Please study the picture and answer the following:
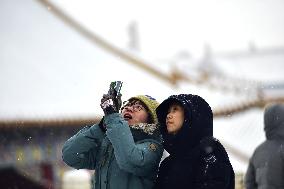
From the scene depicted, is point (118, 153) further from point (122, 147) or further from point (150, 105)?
point (150, 105)

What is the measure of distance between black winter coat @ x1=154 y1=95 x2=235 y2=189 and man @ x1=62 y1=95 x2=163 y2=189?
85 millimetres

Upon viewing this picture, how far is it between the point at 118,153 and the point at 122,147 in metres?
0.03

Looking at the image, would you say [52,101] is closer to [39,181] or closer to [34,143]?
[34,143]

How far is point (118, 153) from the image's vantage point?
2.04 metres

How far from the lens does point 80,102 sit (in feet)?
24.1

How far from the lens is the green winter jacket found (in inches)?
80.3

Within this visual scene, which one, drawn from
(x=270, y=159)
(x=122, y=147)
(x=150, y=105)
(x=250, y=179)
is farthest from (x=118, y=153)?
(x=250, y=179)

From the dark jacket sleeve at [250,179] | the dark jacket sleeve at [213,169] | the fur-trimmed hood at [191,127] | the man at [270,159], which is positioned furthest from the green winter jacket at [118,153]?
the dark jacket sleeve at [250,179]

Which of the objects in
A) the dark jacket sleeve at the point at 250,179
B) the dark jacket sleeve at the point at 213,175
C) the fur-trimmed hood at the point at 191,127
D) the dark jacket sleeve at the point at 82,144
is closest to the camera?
the dark jacket sleeve at the point at 213,175

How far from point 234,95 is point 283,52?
45.7 m

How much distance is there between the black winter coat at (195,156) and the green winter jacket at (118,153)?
0.26 feet

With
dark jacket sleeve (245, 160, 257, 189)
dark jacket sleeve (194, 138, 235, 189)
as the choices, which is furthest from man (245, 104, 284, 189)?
dark jacket sleeve (194, 138, 235, 189)

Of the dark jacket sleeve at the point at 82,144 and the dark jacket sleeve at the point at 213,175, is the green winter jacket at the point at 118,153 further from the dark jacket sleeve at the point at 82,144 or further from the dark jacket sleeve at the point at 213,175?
the dark jacket sleeve at the point at 213,175

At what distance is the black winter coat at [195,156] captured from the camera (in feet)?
6.54
